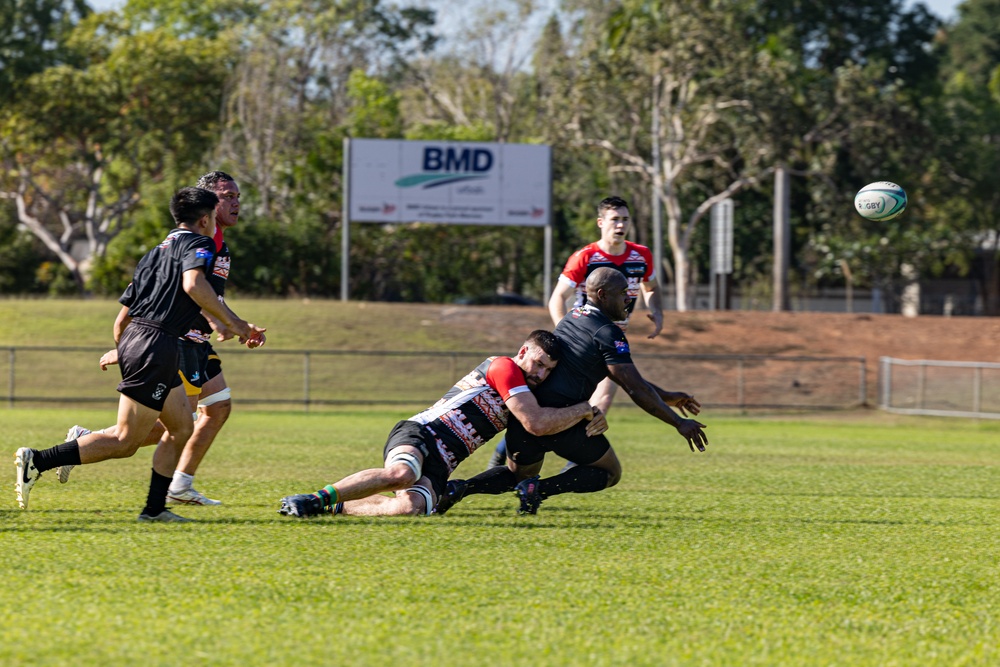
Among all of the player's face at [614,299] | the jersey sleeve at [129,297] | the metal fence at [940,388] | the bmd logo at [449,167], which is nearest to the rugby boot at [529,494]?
the player's face at [614,299]

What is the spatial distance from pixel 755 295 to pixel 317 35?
2123 cm

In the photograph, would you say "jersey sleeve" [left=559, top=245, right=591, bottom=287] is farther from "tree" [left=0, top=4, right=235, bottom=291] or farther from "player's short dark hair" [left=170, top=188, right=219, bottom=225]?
"tree" [left=0, top=4, right=235, bottom=291]

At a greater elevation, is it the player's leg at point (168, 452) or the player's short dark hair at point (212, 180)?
the player's short dark hair at point (212, 180)

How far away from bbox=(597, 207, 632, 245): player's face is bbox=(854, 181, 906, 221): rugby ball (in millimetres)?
1964

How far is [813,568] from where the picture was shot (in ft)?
20.2

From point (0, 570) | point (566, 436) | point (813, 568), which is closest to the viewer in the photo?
point (0, 570)


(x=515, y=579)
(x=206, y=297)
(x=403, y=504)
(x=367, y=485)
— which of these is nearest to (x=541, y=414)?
(x=403, y=504)

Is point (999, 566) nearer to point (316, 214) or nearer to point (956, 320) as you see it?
point (956, 320)

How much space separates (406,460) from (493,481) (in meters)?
0.88

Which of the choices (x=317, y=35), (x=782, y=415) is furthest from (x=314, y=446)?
(x=317, y=35)

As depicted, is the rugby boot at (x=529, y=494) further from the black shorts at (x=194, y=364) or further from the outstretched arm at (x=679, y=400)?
the black shorts at (x=194, y=364)

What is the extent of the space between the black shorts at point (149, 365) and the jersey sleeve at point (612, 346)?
8.19ft

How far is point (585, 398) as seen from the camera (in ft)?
25.0

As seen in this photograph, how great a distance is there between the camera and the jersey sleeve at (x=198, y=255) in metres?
6.91
